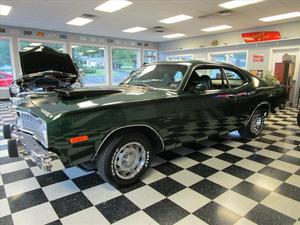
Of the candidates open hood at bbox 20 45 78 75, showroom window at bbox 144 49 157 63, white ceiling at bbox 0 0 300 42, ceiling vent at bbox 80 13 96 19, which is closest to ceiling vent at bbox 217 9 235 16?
white ceiling at bbox 0 0 300 42

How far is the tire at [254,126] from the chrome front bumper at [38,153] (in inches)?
129

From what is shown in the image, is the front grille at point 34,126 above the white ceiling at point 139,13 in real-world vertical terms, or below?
below

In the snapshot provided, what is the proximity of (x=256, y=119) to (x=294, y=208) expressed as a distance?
7.69 feet

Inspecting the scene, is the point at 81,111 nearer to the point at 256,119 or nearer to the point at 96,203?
the point at 96,203

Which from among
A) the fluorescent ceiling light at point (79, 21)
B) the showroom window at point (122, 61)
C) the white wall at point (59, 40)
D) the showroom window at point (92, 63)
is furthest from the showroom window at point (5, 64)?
the showroom window at point (122, 61)

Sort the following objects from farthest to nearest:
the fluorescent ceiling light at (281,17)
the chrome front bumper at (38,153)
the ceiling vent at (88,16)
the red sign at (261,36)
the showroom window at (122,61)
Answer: the showroom window at (122,61) < the red sign at (261,36) < the ceiling vent at (88,16) < the fluorescent ceiling light at (281,17) < the chrome front bumper at (38,153)

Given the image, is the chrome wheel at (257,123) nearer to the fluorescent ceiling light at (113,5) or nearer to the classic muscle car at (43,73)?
the classic muscle car at (43,73)

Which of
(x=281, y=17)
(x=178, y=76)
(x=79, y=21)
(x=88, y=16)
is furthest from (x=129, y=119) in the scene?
(x=281, y=17)

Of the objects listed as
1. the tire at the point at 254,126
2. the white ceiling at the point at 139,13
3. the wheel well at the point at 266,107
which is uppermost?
the white ceiling at the point at 139,13

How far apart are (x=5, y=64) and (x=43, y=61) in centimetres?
648

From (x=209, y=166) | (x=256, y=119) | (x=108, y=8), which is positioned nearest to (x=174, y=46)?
(x=108, y=8)

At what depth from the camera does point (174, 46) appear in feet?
40.9

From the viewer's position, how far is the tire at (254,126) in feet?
13.0

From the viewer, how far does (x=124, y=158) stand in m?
2.29
